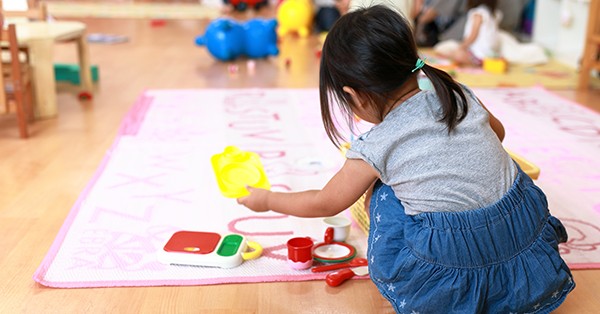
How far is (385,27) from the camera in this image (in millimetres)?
875

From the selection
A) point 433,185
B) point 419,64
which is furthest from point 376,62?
point 433,185

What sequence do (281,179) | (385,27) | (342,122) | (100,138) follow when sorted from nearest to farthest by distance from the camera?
(385,27), (281,179), (100,138), (342,122)

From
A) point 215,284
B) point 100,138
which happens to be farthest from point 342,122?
point 215,284

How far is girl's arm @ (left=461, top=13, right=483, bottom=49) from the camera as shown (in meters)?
3.09

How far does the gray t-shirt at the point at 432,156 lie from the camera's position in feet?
2.96

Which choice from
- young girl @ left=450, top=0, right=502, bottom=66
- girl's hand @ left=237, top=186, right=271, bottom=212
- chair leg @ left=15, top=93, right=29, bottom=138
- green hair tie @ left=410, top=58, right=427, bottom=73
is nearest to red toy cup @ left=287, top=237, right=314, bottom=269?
girl's hand @ left=237, top=186, right=271, bottom=212

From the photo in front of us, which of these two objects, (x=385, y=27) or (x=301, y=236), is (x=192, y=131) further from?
(x=385, y=27)

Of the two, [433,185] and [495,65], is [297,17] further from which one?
[433,185]

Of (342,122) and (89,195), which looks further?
(342,122)

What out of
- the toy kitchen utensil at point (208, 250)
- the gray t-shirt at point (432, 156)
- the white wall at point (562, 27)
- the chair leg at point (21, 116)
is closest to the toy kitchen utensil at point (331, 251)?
the toy kitchen utensil at point (208, 250)

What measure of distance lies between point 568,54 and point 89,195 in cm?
243

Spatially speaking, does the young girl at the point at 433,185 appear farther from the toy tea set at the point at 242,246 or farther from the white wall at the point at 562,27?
the white wall at the point at 562,27

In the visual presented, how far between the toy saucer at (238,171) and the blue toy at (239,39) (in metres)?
1.85

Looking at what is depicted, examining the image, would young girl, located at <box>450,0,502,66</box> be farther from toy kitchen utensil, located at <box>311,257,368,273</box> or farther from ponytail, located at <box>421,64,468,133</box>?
ponytail, located at <box>421,64,468,133</box>
